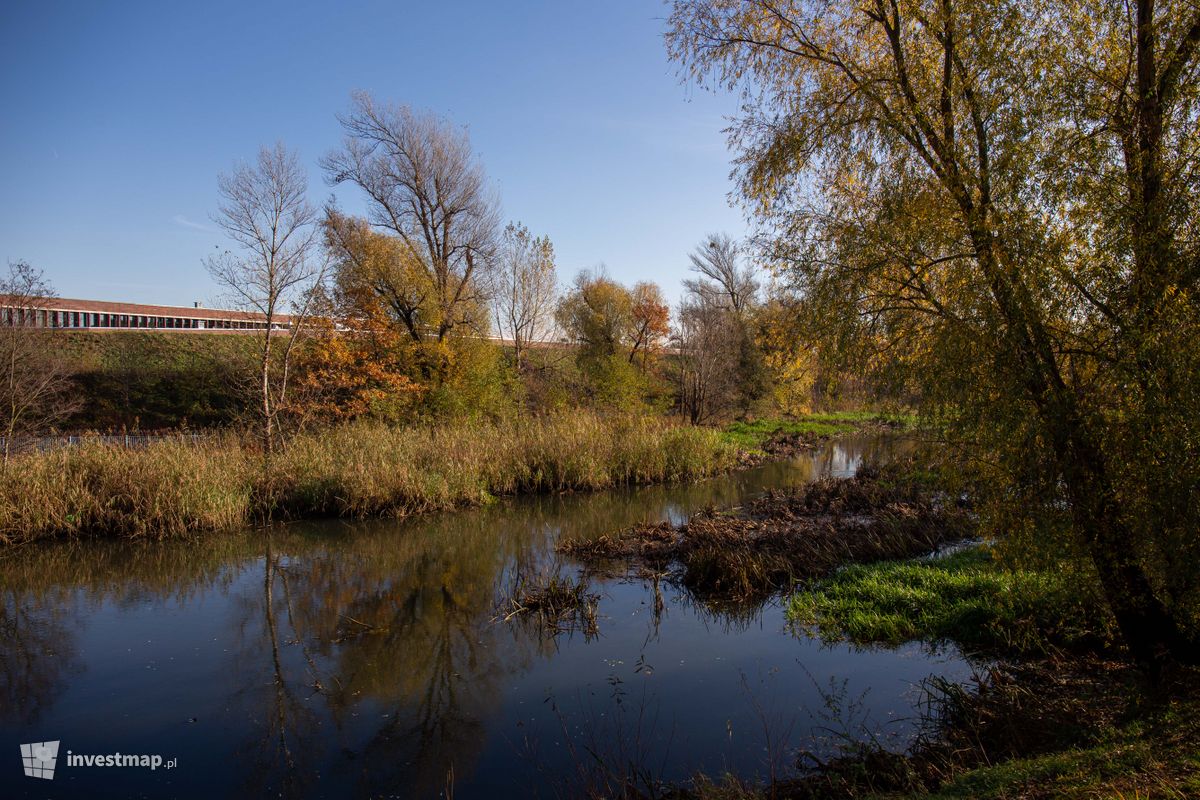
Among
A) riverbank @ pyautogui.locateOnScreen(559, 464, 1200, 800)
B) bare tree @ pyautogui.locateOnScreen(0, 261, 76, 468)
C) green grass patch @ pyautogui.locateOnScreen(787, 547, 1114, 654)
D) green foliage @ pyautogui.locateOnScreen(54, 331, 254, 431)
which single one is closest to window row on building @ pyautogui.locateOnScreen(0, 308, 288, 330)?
green foliage @ pyautogui.locateOnScreen(54, 331, 254, 431)

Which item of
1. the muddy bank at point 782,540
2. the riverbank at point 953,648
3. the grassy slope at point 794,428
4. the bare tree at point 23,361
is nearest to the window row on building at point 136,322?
the bare tree at point 23,361

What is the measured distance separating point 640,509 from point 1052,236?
12157 millimetres

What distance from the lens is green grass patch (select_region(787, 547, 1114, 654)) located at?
7.11 m

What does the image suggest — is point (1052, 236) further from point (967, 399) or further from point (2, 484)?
point (2, 484)

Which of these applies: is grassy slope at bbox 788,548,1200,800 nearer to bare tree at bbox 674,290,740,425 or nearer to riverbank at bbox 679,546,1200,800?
riverbank at bbox 679,546,1200,800

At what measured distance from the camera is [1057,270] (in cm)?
570

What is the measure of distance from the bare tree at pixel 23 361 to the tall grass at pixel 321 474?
124 inches

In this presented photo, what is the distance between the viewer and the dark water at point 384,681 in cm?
556

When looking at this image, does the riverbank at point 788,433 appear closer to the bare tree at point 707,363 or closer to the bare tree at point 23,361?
the bare tree at point 707,363

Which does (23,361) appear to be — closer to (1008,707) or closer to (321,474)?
(321,474)

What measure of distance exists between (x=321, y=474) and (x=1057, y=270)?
46.8 feet

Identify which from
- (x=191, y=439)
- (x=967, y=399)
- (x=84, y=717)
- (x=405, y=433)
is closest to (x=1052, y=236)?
(x=967, y=399)

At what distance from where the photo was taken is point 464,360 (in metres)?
27.6

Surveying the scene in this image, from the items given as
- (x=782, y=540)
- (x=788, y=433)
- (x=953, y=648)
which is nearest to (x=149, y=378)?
(x=788, y=433)
